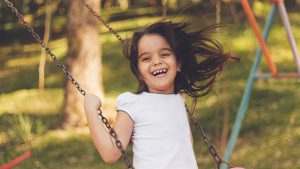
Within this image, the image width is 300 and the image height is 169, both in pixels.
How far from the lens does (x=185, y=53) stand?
261 cm

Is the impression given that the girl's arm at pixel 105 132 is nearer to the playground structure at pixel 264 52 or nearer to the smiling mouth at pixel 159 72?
the smiling mouth at pixel 159 72

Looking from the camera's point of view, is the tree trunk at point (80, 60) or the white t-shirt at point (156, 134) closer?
the white t-shirt at point (156, 134)

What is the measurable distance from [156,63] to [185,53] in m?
0.29

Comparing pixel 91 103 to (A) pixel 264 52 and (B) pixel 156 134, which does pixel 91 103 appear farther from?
(A) pixel 264 52

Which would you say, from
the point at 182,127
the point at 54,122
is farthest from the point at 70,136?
the point at 182,127

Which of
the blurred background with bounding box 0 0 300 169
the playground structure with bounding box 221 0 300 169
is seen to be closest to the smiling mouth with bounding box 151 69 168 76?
the playground structure with bounding box 221 0 300 169

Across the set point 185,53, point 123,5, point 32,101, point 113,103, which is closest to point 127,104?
point 185,53

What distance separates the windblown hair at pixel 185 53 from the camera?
8.09 ft

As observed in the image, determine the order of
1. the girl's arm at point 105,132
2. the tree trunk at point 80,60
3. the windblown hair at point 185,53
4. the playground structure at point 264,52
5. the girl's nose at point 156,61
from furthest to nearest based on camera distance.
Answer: the tree trunk at point 80,60
the playground structure at point 264,52
the windblown hair at point 185,53
the girl's nose at point 156,61
the girl's arm at point 105,132

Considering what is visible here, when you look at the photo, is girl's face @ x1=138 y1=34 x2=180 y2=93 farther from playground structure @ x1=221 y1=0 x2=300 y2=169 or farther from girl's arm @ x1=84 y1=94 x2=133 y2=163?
playground structure @ x1=221 y1=0 x2=300 y2=169

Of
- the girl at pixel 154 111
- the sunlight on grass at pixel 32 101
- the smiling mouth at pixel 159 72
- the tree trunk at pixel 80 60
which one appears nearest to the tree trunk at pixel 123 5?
the sunlight on grass at pixel 32 101

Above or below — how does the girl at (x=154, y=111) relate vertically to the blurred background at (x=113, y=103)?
above

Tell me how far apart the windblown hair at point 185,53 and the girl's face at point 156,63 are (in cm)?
3

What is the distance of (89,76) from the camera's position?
714 centimetres
